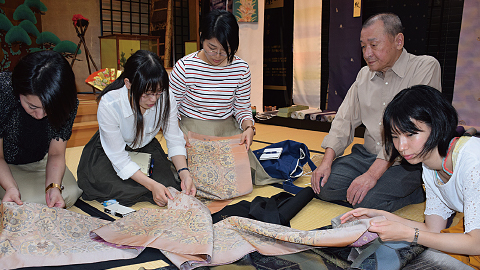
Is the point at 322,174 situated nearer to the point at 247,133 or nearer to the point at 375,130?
the point at 375,130

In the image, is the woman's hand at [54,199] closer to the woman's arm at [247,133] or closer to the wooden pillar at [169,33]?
the woman's arm at [247,133]

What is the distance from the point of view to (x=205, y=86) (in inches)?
95.0

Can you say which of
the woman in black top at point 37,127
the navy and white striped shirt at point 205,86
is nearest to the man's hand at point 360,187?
the navy and white striped shirt at point 205,86

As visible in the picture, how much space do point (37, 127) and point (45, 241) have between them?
2.22ft

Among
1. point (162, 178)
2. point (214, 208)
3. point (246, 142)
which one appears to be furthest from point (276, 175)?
point (162, 178)

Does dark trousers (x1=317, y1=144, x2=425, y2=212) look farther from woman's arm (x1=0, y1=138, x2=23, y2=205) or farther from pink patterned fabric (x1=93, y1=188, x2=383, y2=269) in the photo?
woman's arm (x1=0, y1=138, x2=23, y2=205)

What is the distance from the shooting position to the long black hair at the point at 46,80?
142cm

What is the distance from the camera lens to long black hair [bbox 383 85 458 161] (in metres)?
1.19

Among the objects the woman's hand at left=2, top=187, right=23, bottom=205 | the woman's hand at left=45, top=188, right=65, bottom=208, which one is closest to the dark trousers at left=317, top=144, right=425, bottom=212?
the woman's hand at left=45, top=188, right=65, bottom=208

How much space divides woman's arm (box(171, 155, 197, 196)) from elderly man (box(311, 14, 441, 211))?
28.2 inches

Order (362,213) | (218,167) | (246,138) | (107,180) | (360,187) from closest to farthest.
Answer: (362,213)
(360,187)
(107,180)
(218,167)
(246,138)

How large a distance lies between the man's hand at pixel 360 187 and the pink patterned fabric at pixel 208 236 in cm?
52

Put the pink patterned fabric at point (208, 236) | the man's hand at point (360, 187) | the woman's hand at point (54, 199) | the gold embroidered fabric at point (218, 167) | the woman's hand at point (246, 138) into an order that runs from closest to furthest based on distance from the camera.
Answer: the pink patterned fabric at point (208, 236) → the woman's hand at point (54, 199) → the man's hand at point (360, 187) → the gold embroidered fabric at point (218, 167) → the woman's hand at point (246, 138)

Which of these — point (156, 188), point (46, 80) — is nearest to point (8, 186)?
point (46, 80)
